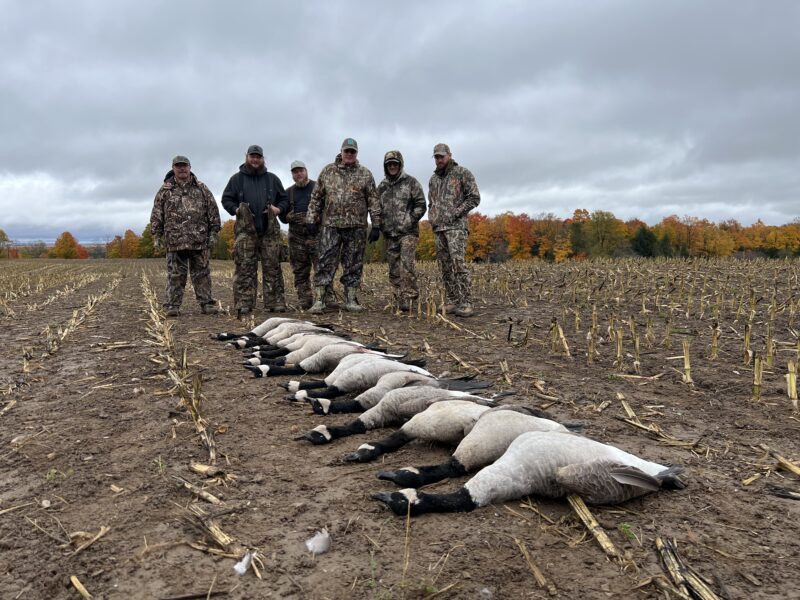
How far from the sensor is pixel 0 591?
2250 mm

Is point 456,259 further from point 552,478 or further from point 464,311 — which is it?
point 552,478

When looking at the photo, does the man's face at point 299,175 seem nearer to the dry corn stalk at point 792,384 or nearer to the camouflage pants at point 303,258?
the camouflage pants at point 303,258

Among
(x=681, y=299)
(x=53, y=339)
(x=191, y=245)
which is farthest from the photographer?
(x=681, y=299)

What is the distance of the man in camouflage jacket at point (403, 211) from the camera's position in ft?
31.3

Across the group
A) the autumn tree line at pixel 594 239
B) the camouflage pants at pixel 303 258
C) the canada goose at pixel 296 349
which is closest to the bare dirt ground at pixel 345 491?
the canada goose at pixel 296 349

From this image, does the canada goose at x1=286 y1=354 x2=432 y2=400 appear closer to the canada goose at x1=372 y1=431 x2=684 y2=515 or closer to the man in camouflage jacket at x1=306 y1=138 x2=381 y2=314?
the canada goose at x1=372 y1=431 x2=684 y2=515

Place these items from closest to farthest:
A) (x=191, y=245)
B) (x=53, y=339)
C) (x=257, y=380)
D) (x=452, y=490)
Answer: (x=452, y=490) → (x=257, y=380) → (x=53, y=339) → (x=191, y=245)

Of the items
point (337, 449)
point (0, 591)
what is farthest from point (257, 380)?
point (0, 591)

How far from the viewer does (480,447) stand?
3215 millimetres

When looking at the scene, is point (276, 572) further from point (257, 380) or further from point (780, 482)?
point (257, 380)

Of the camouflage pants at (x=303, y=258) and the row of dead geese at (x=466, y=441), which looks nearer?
the row of dead geese at (x=466, y=441)

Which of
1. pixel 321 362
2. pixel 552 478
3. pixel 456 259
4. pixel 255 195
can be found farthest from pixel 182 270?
pixel 552 478

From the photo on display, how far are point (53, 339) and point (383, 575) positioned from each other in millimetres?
6651

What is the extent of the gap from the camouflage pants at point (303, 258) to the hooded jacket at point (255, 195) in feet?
2.17
